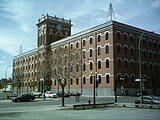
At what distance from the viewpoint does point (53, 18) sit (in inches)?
3297

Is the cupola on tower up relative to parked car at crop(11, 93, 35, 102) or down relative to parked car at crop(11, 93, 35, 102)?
up

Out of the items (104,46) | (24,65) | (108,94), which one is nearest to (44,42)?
(24,65)

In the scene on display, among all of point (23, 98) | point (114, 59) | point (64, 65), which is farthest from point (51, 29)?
point (64, 65)

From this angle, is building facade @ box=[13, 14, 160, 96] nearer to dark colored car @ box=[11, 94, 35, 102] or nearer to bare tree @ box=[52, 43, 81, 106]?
dark colored car @ box=[11, 94, 35, 102]

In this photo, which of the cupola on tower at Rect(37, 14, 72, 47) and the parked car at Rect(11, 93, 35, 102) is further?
the cupola on tower at Rect(37, 14, 72, 47)

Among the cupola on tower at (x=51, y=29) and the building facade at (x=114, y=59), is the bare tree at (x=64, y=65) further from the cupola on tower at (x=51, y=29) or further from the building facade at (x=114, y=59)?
the cupola on tower at (x=51, y=29)

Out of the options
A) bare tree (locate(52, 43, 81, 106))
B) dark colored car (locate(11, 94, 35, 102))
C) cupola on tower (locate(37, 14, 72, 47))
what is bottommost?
dark colored car (locate(11, 94, 35, 102))

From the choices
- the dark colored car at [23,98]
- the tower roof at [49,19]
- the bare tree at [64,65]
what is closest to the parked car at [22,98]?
the dark colored car at [23,98]

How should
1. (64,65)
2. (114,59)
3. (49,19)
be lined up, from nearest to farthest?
(64,65), (114,59), (49,19)

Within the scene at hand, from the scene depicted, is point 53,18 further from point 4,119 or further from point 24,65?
point 4,119

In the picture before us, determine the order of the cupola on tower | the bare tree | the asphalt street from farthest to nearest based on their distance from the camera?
the cupola on tower < the bare tree < the asphalt street

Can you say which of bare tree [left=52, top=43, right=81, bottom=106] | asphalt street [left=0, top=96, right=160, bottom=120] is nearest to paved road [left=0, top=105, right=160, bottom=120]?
asphalt street [left=0, top=96, right=160, bottom=120]

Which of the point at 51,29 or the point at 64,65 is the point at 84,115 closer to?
the point at 64,65

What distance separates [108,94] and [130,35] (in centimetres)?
1506
